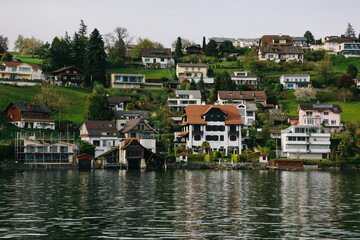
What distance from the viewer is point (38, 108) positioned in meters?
112

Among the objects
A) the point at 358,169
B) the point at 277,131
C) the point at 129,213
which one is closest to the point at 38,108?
the point at 277,131

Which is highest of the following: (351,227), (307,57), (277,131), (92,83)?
(307,57)

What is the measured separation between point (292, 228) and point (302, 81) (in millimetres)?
121641

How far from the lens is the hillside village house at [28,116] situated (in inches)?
4323

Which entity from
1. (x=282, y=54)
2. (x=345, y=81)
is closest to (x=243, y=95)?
(x=345, y=81)

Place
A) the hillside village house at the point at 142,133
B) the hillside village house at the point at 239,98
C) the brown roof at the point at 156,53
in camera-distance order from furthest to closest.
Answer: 1. the brown roof at the point at 156,53
2. the hillside village house at the point at 239,98
3. the hillside village house at the point at 142,133

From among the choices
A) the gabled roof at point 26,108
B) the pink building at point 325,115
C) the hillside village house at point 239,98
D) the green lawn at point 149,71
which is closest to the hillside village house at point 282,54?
the green lawn at point 149,71

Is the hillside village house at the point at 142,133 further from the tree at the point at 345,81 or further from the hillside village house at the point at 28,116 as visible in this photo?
the tree at the point at 345,81

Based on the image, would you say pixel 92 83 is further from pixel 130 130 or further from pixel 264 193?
pixel 264 193

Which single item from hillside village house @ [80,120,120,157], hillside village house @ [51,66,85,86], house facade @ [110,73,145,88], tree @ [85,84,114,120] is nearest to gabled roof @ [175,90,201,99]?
house facade @ [110,73,145,88]

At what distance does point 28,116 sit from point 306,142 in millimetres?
59422

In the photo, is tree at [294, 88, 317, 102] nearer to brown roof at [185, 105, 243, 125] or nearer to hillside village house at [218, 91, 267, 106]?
hillside village house at [218, 91, 267, 106]

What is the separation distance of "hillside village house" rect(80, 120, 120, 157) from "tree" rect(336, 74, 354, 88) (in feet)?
233

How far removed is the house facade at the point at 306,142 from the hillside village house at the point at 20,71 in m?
73.2
